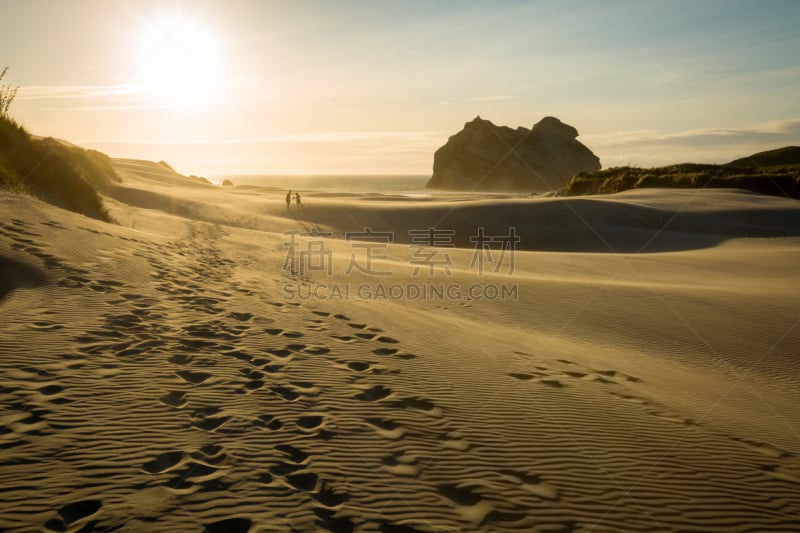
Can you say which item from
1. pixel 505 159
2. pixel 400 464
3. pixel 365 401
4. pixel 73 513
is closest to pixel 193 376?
pixel 365 401

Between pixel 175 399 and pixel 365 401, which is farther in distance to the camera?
pixel 365 401

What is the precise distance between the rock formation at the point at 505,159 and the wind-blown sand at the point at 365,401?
9007 cm

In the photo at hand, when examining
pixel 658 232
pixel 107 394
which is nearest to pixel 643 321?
pixel 107 394

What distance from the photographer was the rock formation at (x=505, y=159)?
323 feet

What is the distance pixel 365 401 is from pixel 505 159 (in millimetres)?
102903

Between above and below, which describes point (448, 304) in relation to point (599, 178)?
below

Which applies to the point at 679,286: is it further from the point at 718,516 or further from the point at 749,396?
the point at 718,516

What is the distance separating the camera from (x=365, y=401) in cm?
449

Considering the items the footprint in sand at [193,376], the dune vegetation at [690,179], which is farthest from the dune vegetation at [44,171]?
the dune vegetation at [690,179]

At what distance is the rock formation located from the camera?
→ 323 ft

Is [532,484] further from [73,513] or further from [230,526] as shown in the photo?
[73,513]

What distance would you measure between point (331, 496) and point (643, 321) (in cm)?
768

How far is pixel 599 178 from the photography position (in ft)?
143

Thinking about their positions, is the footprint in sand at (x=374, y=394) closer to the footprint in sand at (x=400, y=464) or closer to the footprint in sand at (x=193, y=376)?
the footprint in sand at (x=400, y=464)
